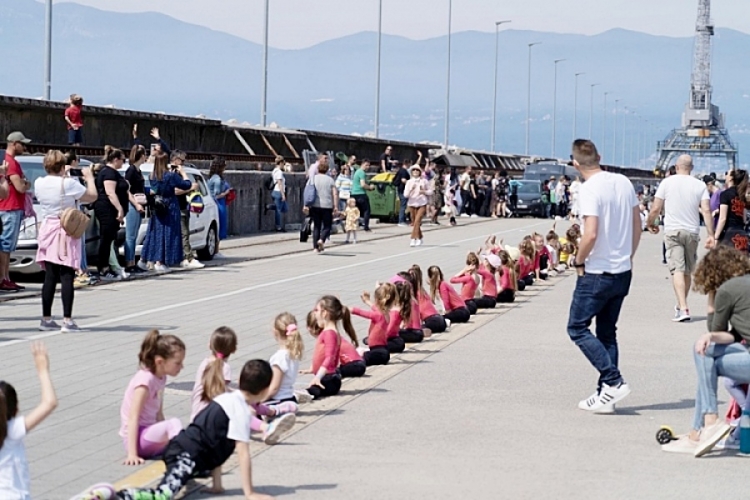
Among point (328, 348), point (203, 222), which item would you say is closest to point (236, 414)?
point (328, 348)

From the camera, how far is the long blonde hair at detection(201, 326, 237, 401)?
26.3 ft

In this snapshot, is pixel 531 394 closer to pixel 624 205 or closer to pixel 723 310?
pixel 624 205

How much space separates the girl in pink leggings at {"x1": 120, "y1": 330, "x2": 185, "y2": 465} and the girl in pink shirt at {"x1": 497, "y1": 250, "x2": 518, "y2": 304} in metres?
10.8

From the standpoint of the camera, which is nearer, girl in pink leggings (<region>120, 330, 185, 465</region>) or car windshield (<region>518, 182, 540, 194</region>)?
girl in pink leggings (<region>120, 330, 185, 465</region>)

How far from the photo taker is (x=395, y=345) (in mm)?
13344

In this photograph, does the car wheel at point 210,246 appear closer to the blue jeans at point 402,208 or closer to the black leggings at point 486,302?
the black leggings at point 486,302

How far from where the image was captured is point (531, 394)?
36.8 ft

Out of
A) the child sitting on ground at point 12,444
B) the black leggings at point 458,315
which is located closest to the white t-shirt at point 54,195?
the black leggings at point 458,315

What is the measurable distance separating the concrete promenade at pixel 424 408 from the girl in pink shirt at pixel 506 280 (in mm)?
341

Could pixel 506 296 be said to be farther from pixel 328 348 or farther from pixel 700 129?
pixel 700 129

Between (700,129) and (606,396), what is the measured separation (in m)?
172

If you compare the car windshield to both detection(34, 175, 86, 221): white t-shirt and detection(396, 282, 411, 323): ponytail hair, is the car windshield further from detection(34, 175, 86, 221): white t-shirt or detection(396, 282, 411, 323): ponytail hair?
detection(396, 282, 411, 323): ponytail hair

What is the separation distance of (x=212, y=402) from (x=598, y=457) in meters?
2.45

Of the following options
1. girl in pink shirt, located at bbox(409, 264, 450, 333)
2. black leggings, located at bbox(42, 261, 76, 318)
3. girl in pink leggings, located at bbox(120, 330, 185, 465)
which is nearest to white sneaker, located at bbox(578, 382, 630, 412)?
girl in pink leggings, located at bbox(120, 330, 185, 465)
